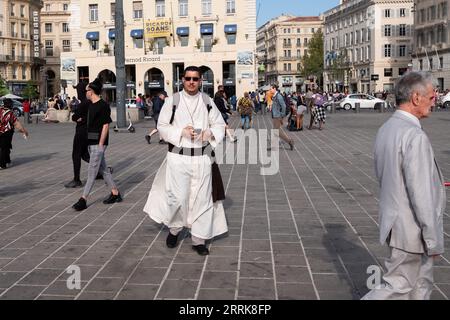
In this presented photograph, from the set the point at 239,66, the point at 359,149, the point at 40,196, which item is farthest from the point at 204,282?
the point at 239,66

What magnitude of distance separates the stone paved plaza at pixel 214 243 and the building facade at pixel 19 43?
76.8m

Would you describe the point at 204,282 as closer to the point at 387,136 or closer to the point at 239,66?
the point at 387,136

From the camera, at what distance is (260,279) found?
479 centimetres

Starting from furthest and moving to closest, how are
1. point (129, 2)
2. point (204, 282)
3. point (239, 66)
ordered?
point (129, 2)
point (239, 66)
point (204, 282)

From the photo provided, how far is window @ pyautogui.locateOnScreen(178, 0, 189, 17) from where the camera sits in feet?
A: 180

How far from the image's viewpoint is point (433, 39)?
224 ft

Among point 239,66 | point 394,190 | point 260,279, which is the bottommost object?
point 260,279

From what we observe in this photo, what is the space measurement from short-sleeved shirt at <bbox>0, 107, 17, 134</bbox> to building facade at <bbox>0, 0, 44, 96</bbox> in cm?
7239

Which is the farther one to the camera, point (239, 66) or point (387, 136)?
point (239, 66)

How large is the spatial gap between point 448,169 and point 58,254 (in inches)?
311

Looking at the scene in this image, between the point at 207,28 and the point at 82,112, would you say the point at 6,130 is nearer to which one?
the point at 82,112

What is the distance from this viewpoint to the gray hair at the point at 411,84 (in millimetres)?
3373

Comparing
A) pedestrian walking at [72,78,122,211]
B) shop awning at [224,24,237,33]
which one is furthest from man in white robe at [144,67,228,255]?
shop awning at [224,24,237,33]

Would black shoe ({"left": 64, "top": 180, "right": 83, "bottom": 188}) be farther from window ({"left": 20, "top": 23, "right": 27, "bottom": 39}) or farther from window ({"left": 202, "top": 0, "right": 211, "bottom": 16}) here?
window ({"left": 20, "top": 23, "right": 27, "bottom": 39})
